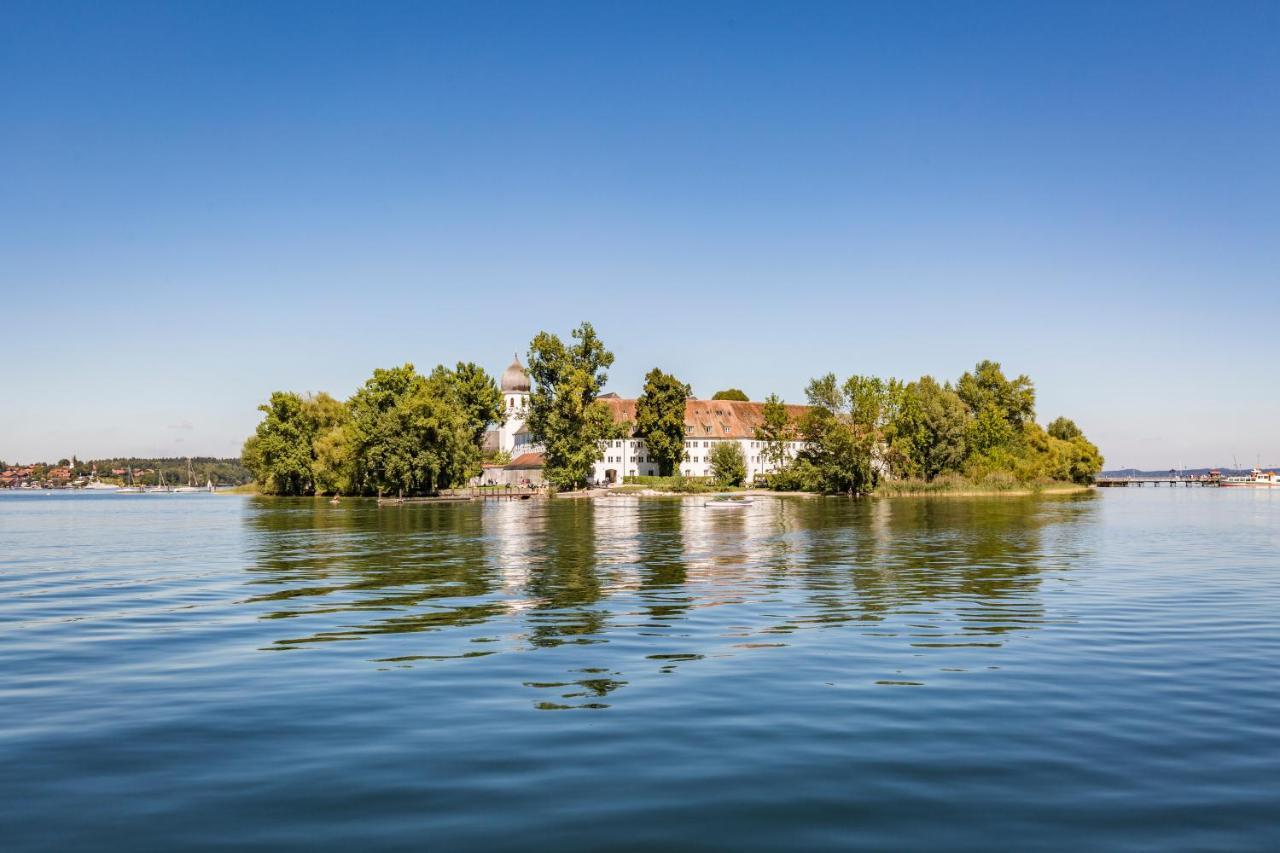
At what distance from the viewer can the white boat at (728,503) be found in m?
91.4

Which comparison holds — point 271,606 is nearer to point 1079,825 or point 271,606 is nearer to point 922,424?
point 1079,825

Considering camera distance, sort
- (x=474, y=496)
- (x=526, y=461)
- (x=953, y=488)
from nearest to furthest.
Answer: (x=953, y=488), (x=474, y=496), (x=526, y=461)

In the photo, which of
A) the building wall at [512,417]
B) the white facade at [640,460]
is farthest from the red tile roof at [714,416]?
the building wall at [512,417]

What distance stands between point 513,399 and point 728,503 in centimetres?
8271

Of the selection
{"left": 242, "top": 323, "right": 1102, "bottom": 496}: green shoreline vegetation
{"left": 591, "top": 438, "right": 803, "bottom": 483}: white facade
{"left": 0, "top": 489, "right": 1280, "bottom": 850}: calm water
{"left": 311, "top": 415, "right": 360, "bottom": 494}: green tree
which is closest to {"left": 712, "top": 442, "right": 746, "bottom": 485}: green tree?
{"left": 242, "top": 323, "right": 1102, "bottom": 496}: green shoreline vegetation

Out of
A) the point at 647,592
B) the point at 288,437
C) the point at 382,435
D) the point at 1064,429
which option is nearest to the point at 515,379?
the point at 288,437

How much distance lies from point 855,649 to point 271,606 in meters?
14.8

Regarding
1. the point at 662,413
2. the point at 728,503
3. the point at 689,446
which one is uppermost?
the point at 662,413

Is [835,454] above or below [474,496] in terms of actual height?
above

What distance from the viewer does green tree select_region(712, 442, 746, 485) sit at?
139375mm

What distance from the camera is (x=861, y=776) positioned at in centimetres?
934

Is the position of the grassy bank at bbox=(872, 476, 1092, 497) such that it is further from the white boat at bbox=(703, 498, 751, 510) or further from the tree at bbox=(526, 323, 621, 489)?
the tree at bbox=(526, 323, 621, 489)

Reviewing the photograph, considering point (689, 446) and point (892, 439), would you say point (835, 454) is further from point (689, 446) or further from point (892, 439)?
point (689, 446)

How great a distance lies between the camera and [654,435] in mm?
135375
